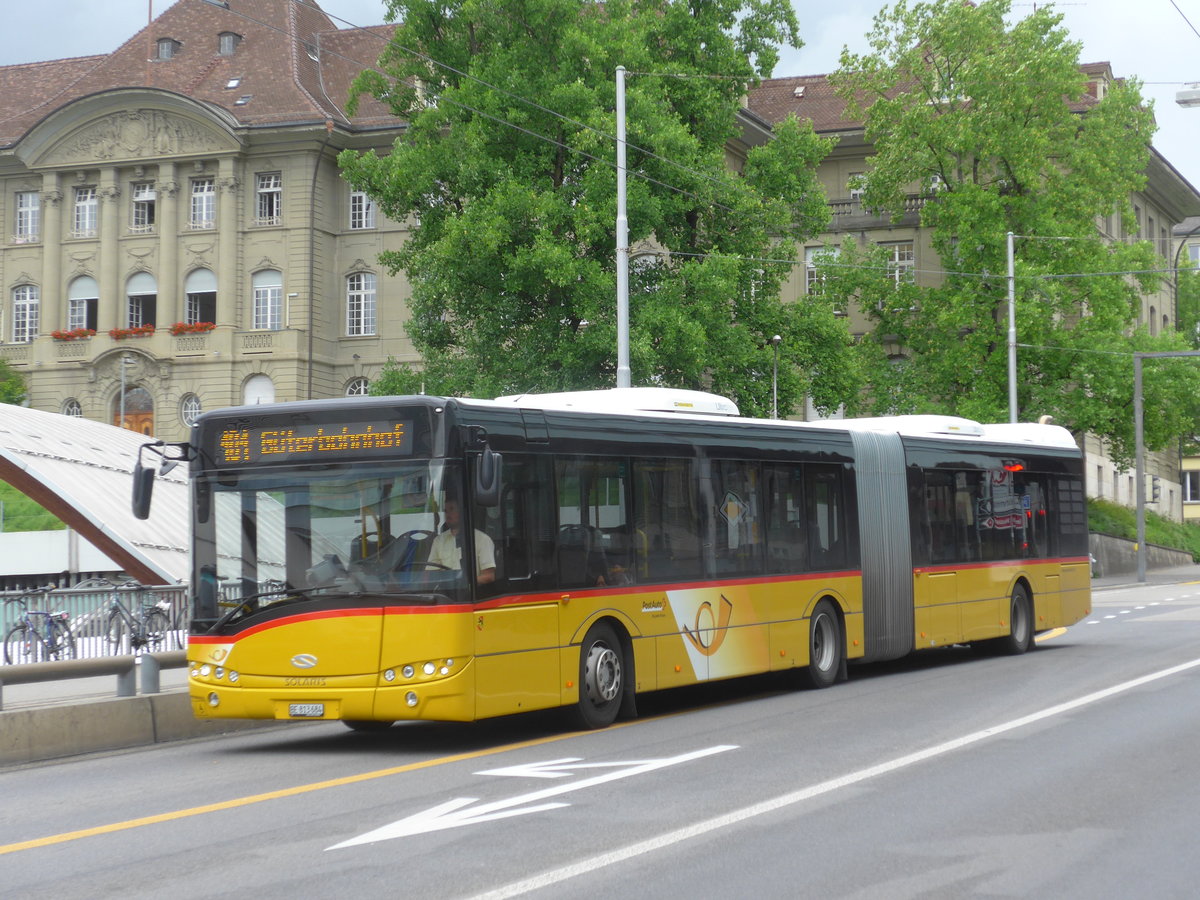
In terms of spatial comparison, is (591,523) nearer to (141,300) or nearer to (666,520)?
(666,520)

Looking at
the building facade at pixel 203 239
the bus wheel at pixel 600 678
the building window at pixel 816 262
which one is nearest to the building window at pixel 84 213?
the building facade at pixel 203 239

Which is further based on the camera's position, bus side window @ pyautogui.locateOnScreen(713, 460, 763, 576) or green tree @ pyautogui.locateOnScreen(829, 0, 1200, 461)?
green tree @ pyautogui.locateOnScreen(829, 0, 1200, 461)

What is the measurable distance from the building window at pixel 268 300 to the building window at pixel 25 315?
32.5 ft

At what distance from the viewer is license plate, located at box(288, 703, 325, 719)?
12352 mm

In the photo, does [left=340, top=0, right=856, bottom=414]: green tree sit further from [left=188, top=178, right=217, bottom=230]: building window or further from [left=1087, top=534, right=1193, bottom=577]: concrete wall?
[left=188, top=178, right=217, bottom=230]: building window

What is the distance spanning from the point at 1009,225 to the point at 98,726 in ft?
139

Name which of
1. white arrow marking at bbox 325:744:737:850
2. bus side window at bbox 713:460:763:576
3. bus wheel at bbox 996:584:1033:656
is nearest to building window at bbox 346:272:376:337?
bus wheel at bbox 996:584:1033:656

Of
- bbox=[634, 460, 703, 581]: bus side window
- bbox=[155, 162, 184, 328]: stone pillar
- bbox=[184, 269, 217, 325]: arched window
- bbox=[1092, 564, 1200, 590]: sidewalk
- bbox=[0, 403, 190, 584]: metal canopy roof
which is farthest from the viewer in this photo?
bbox=[184, 269, 217, 325]: arched window

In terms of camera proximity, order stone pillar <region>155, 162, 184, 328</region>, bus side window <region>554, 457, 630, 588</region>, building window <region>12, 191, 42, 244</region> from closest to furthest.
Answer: bus side window <region>554, 457, 630, 588</region> < stone pillar <region>155, 162, 184, 328</region> < building window <region>12, 191, 42, 244</region>

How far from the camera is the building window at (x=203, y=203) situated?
64.6m

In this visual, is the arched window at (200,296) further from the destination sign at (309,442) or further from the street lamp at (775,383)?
the destination sign at (309,442)

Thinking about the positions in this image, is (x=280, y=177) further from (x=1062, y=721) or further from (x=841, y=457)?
(x=1062, y=721)

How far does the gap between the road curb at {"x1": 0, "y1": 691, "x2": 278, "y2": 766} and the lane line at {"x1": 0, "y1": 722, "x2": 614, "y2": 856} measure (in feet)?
9.71

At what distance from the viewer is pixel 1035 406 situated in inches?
1971
